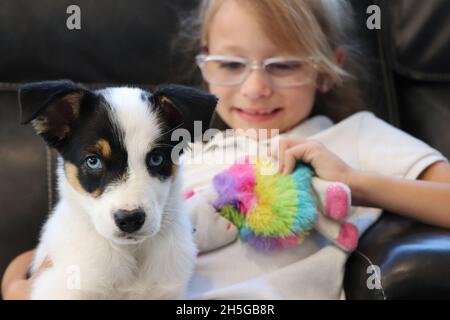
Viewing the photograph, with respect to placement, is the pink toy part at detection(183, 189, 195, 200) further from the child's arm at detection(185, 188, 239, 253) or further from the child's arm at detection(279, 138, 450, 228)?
the child's arm at detection(279, 138, 450, 228)

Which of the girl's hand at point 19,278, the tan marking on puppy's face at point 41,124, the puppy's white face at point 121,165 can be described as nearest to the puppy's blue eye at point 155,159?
the puppy's white face at point 121,165

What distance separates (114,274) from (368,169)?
849 mm

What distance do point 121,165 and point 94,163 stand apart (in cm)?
6

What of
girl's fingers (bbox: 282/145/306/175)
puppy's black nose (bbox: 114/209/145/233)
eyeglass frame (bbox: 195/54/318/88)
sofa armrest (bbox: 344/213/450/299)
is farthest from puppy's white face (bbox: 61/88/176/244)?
eyeglass frame (bbox: 195/54/318/88)

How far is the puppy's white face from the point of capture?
3.41ft

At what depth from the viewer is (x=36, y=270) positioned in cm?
129

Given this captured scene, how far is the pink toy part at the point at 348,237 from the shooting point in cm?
139

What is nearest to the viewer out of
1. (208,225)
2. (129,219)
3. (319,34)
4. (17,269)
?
(129,219)

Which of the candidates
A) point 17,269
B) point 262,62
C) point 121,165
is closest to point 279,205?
point 121,165

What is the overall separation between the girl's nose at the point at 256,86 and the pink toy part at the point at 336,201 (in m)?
0.45

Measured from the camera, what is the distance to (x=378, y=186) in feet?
4.76

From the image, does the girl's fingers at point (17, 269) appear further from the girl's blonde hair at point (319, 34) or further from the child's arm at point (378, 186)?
the girl's blonde hair at point (319, 34)

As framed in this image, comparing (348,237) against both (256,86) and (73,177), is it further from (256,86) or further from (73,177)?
(73,177)
